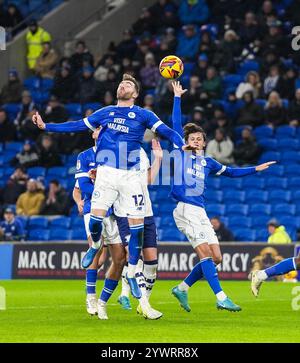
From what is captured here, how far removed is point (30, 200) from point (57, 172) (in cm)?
174

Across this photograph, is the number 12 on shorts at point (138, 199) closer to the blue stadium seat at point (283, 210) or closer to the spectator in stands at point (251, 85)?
the blue stadium seat at point (283, 210)

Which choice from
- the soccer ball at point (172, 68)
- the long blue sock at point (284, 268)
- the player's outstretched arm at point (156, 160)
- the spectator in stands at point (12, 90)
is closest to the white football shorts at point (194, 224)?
the player's outstretched arm at point (156, 160)

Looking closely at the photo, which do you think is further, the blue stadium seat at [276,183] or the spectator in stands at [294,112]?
the spectator in stands at [294,112]

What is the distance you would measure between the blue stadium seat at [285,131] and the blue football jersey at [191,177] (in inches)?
483

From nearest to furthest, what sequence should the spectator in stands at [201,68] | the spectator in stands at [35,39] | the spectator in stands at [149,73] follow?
the spectator in stands at [201,68], the spectator in stands at [149,73], the spectator in stands at [35,39]

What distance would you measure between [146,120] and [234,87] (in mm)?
15015

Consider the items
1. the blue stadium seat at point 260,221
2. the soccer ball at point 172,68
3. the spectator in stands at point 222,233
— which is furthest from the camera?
the blue stadium seat at point 260,221

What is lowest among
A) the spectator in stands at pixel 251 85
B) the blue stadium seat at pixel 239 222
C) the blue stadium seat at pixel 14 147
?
the blue stadium seat at pixel 239 222

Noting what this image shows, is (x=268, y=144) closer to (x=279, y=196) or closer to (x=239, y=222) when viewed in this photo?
(x=279, y=196)

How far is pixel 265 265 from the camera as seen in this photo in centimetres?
2205

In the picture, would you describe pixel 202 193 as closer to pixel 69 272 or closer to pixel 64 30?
pixel 69 272

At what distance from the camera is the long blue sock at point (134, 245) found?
12.5 m
